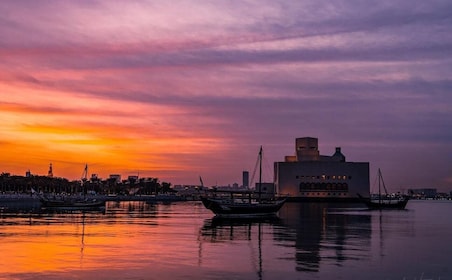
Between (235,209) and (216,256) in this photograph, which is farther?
(235,209)

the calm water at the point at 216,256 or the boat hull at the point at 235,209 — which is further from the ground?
the boat hull at the point at 235,209

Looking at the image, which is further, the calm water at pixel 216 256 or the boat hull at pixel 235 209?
the boat hull at pixel 235 209

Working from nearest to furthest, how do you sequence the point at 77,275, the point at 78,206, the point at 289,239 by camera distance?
the point at 77,275 → the point at 289,239 → the point at 78,206

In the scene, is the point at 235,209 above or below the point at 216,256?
above

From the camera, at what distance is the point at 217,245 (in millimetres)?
48844

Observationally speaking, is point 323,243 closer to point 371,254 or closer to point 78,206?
point 371,254

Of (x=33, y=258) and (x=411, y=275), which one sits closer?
(x=411, y=275)

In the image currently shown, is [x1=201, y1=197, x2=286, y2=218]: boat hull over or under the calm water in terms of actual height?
over

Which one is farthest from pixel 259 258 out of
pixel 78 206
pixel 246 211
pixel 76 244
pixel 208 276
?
pixel 78 206

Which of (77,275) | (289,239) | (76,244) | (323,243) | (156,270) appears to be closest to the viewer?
(77,275)

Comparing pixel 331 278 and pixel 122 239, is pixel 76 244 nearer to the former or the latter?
pixel 122 239

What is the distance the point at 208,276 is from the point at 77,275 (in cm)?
714

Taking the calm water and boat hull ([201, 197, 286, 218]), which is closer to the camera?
the calm water

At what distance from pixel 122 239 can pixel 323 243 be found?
59.8 feet
